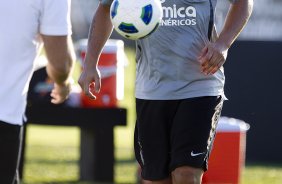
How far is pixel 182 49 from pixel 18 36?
91 cm

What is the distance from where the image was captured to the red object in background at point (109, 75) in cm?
890

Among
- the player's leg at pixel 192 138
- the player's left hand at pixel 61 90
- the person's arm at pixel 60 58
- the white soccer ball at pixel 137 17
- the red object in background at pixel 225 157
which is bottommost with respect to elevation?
the red object in background at pixel 225 157

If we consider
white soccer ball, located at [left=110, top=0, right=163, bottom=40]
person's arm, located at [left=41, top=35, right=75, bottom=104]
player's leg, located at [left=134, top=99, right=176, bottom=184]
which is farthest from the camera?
player's leg, located at [left=134, top=99, right=176, bottom=184]

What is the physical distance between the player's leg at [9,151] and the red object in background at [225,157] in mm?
2508

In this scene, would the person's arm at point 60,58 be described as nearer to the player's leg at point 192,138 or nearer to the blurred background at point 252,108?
the player's leg at point 192,138

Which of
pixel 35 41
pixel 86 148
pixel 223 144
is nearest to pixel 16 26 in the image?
pixel 35 41

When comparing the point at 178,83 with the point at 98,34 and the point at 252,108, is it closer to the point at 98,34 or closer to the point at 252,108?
the point at 98,34

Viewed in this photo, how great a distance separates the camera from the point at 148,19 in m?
5.29

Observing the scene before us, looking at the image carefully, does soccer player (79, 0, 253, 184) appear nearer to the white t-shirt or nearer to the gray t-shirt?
the gray t-shirt

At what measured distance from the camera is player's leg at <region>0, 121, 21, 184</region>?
536 centimetres

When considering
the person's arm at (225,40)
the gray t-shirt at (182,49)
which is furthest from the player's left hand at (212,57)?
the gray t-shirt at (182,49)

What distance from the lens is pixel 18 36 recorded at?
5332 millimetres

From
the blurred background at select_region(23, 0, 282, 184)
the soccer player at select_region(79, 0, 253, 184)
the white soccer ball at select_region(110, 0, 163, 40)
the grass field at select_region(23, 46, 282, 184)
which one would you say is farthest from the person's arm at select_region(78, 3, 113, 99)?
the blurred background at select_region(23, 0, 282, 184)

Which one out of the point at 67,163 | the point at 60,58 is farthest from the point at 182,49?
the point at 67,163
